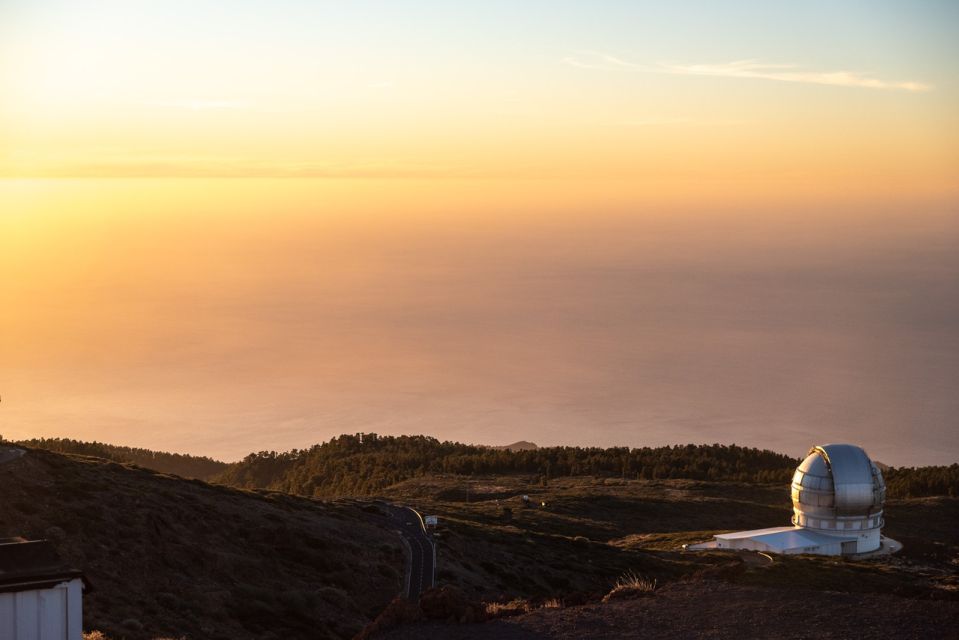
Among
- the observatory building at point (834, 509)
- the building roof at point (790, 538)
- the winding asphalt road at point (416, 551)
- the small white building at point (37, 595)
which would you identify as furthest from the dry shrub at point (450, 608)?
the observatory building at point (834, 509)

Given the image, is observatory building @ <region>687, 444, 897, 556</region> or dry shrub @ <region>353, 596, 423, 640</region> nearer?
dry shrub @ <region>353, 596, 423, 640</region>

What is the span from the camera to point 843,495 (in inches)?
1821

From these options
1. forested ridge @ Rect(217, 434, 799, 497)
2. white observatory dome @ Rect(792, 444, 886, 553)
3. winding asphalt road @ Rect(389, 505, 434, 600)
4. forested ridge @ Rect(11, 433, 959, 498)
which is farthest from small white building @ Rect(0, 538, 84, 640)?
forested ridge @ Rect(217, 434, 799, 497)

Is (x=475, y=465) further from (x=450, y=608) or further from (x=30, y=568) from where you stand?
(x=30, y=568)

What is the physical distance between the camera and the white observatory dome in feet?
152

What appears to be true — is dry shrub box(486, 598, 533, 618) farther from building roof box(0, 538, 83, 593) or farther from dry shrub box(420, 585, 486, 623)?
building roof box(0, 538, 83, 593)

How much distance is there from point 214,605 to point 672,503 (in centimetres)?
4303

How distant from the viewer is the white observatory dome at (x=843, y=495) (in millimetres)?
46438

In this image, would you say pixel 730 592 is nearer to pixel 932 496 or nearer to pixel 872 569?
pixel 872 569

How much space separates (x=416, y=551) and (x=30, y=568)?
2362 centimetres

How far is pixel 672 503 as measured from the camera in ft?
221

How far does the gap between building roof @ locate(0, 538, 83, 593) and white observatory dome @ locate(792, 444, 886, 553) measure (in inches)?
1433

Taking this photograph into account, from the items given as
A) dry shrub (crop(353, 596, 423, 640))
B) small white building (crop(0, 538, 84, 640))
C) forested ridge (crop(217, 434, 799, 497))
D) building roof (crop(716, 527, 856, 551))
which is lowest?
building roof (crop(716, 527, 856, 551))

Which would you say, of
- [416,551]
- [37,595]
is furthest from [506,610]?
[416,551]
